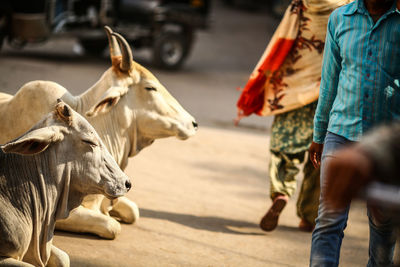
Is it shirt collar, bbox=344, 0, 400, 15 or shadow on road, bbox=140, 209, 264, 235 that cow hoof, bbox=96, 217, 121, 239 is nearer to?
shadow on road, bbox=140, 209, 264, 235

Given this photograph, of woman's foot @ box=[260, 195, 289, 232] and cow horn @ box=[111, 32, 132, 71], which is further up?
→ cow horn @ box=[111, 32, 132, 71]

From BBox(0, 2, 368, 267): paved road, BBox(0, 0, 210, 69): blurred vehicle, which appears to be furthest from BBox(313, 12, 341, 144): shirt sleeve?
BBox(0, 0, 210, 69): blurred vehicle

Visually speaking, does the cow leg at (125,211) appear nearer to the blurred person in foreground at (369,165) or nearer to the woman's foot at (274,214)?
the woman's foot at (274,214)

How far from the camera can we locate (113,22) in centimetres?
1203

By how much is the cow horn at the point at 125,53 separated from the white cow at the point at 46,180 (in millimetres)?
1001

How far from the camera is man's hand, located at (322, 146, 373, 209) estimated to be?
2.14 meters

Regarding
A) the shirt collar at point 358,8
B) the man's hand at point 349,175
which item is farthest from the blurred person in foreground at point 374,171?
the shirt collar at point 358,8

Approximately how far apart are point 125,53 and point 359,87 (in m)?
1.56

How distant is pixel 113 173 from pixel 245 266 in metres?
1.29

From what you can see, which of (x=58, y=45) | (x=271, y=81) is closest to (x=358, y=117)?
(x=271, y=81)

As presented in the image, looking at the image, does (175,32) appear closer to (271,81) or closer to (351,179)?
(271,81)

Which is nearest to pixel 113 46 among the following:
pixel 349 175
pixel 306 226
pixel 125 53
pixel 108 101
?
pixel 125 53

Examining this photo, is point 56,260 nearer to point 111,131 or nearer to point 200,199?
point 111,131

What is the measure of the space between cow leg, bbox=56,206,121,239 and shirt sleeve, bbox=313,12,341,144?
1.43m
